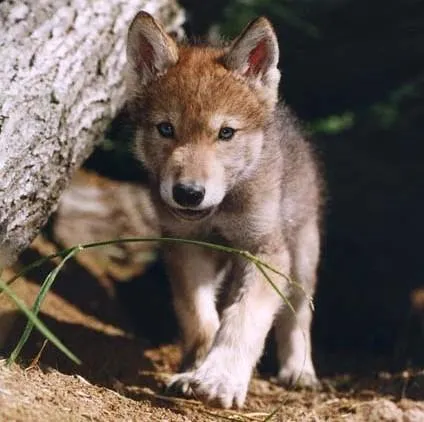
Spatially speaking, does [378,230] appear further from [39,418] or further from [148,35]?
[39,418]

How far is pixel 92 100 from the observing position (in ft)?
14.3

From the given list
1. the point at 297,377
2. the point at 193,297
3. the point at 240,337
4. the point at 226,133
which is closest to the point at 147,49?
the point at 226,133

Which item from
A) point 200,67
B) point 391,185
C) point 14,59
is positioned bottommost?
point 14,59

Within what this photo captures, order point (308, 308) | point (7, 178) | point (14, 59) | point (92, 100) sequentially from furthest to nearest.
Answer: point (308, 308) < point (92, 100) < point (14, 59) < point (7, 178)

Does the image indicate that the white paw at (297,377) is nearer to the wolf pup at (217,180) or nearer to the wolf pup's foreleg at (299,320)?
the wolf pup's foreleg at (299,320)

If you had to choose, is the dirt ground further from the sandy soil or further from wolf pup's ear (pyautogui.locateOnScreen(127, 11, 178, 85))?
wolf pup's ear (pyautogui.locateOnScreen(127, 11, 178, 85))

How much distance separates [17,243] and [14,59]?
843 millimetres

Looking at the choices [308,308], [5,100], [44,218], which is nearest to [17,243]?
[44,218]

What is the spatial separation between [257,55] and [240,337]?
4.35ft

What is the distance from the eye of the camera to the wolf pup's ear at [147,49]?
393 centimetres

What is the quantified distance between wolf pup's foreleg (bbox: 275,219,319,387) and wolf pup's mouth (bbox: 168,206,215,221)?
3.39ft

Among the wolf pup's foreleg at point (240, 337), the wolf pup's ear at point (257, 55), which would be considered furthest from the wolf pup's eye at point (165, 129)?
the wolf pup's foreleg at point (240, 337)

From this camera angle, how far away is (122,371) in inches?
170

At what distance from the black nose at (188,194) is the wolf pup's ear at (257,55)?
0.76 metres
